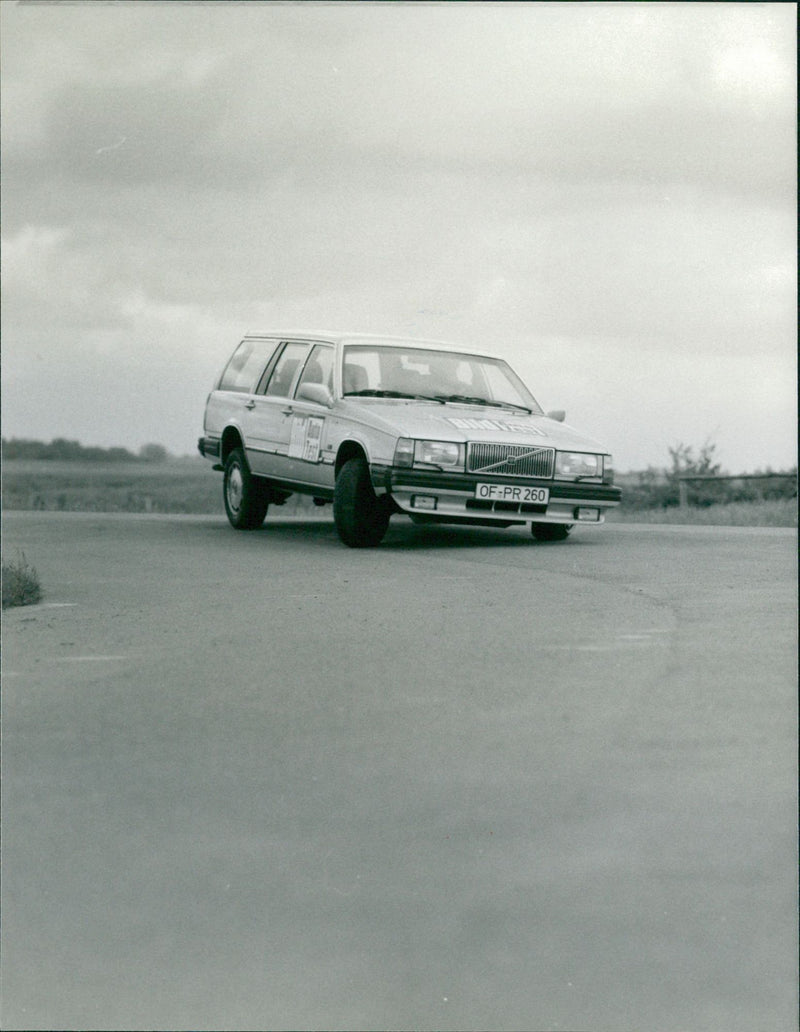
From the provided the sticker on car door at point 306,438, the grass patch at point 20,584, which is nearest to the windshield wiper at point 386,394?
the sticker on car door at point 306,438

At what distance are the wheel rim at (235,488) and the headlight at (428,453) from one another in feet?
1.97

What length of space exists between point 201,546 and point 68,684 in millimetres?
637

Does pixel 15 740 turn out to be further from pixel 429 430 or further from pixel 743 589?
pixel 743 589

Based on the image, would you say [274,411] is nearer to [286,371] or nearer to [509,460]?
[286,371]

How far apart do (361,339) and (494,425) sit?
58cm

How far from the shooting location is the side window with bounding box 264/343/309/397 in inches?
138

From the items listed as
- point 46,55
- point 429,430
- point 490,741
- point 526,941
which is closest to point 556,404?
point 429,430

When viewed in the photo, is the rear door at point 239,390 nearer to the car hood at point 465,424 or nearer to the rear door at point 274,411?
the rear door at point 274,411

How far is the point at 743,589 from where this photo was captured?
304cm

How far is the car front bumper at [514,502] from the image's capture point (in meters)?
3.09

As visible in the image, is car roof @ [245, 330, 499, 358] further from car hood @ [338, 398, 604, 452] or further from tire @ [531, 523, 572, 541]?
tire @ [531, 523, 572, 541]

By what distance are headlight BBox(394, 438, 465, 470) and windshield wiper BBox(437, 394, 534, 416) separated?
18 cm

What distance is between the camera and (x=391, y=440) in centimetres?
329

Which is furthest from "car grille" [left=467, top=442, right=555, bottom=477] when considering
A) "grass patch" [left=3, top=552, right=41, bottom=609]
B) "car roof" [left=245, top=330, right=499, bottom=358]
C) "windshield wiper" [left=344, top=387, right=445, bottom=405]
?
"grass patch" [left=3, top=552, right=41, bottom=609]
